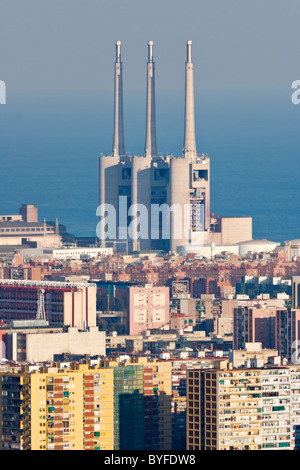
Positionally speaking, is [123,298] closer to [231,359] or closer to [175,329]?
[175,329]

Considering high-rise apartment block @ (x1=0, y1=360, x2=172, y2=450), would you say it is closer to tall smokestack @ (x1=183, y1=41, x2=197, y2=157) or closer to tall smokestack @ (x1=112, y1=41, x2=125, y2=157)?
tall smokestack @ (x1=183, y1=41, x2=197, y2=157)

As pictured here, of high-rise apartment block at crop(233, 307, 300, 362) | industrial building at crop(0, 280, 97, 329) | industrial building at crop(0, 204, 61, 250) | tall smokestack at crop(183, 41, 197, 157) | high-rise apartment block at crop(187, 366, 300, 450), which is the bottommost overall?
high-rise apartment block at crop(187, 366, 300, 450)

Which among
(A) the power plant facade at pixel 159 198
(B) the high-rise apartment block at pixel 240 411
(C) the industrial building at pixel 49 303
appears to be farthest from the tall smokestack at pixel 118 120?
(B) the high-rise apartment block at pixel 240 411

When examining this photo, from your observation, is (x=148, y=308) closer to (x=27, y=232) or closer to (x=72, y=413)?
(x=72, y=413)

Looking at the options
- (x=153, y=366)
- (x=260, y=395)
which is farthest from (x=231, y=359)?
(x=260, y=395)

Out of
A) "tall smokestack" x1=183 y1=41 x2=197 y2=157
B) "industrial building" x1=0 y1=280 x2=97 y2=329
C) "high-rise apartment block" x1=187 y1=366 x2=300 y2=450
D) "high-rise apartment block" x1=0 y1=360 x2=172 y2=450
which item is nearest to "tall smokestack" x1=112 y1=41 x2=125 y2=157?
"tall smokestack" x1=183 y1=41 x2=197 y2=157

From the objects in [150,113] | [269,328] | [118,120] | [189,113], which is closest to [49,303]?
[269,328]

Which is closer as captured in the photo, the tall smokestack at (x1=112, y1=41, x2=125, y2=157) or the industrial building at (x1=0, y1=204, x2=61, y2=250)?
the tall smokestack at (x1=112, y1=41, x2=125, y2=157)
